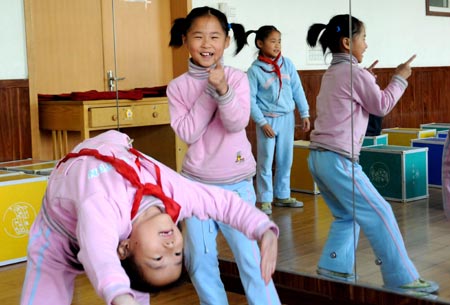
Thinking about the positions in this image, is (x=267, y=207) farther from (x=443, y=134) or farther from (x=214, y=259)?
(x=443, y=134)

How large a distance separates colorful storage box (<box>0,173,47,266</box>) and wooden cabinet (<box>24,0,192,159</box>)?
1.61ft

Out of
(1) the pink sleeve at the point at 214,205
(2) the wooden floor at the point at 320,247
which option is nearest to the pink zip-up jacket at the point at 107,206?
(1) the pink sleeve at the point at 214,205

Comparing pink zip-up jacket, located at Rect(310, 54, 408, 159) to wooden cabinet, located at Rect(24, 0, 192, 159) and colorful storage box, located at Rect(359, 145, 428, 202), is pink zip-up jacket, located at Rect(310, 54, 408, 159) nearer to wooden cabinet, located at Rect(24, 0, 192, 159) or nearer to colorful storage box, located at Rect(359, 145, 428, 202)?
colorful storage box, located at Rect(359, 145, 428, 202)

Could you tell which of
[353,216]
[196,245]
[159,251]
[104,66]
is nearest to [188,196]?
[159,251]

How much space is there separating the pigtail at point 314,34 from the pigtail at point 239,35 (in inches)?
11.6

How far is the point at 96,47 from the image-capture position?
168 inches

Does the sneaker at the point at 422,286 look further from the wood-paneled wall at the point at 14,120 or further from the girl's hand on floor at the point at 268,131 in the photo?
the wood-paneled wall at the point at 14,120

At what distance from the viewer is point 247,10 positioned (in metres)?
3.40

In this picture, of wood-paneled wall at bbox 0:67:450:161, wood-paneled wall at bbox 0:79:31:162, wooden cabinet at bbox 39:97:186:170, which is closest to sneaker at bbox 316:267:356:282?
wood-paneled wall at bbox 0:67:450:161

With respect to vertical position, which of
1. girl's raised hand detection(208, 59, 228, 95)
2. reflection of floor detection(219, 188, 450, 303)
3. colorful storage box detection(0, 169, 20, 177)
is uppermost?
girl's raised hand detection(208, 59, 228, 95)

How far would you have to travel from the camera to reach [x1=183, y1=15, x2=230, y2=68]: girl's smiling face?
2.82m

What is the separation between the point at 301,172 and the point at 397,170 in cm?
45

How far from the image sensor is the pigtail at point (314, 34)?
3143mm

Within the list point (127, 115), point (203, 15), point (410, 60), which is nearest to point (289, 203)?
point (410, 60)
